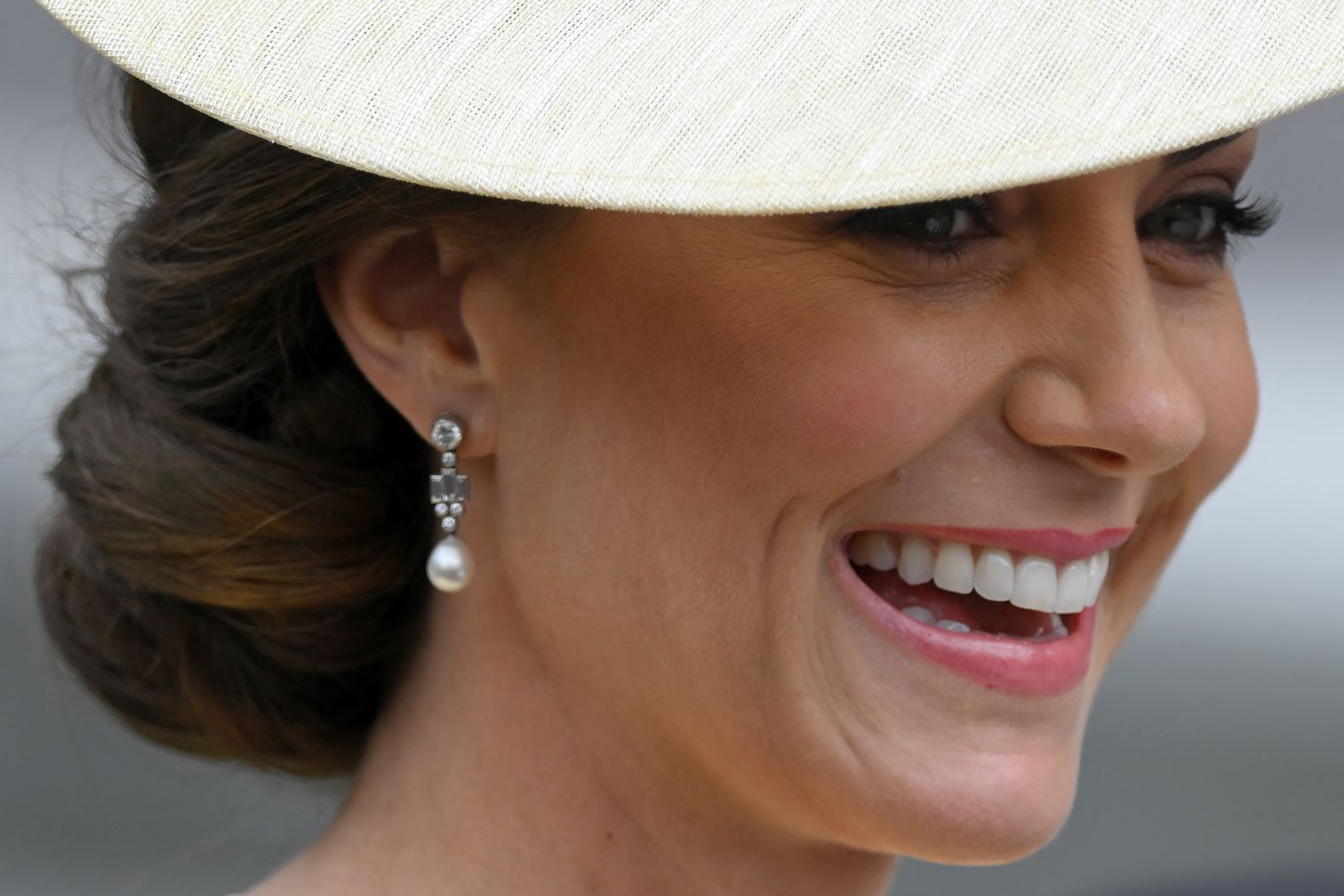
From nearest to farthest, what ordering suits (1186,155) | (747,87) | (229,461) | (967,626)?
(747,87), (1186,155), (967,626), (229,461)

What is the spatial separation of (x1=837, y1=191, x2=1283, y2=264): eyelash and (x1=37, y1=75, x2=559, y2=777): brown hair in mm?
457

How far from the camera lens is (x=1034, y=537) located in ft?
4.39

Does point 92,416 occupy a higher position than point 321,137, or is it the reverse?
point 321,137

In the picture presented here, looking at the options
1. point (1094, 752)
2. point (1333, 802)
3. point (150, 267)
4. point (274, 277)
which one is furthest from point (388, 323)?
point (1333, 802)

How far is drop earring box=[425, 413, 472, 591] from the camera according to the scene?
1.38 metres

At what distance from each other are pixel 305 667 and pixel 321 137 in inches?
31.3

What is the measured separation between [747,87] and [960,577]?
21.2 inches

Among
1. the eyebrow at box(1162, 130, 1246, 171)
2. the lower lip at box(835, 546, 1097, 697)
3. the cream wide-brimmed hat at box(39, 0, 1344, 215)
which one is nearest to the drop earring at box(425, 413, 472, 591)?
the lower lip at box(835, 546, 1097, 697)

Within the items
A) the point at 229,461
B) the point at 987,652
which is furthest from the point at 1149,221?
the point at 229,461

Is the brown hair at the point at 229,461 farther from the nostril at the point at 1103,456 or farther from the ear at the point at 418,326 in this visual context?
the nostril at the point at 1103,456

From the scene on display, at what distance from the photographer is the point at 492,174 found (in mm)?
951

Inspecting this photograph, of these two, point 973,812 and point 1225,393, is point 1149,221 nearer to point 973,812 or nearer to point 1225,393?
point 1225,393

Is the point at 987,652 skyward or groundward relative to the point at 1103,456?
groundward

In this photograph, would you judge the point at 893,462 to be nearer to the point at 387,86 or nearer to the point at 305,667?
the point at 387,86
